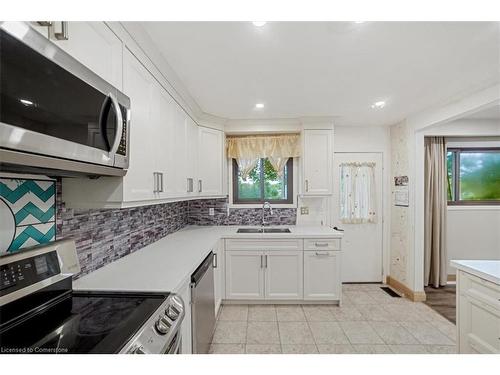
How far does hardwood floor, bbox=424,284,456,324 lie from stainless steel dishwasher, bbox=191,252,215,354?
2623mm

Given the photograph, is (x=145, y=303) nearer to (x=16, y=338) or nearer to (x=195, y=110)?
(x=16, y=338)

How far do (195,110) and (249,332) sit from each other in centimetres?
247

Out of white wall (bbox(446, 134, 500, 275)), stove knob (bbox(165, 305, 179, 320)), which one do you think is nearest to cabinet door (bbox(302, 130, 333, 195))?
white wall (bbox(446, 134, 500, 275))

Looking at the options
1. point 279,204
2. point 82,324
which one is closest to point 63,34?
point 82,324

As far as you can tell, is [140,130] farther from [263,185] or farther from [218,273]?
[263,185]

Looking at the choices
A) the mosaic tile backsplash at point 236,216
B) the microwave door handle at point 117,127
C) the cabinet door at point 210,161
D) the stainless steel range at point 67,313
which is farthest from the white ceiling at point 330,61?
the mosaic tile backsplash at point 236,216

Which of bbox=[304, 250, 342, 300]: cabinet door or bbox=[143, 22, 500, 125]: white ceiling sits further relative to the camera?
bbox=[304, 250, 342, 300]: cabinet door

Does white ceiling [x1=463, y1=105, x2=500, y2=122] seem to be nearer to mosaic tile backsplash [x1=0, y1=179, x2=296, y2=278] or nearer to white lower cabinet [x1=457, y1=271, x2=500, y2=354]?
white lower cabinet [x1=457, y1=271, x2=500, y2=354]

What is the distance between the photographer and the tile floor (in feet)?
7.19

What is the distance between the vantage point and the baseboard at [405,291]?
3.13 meters

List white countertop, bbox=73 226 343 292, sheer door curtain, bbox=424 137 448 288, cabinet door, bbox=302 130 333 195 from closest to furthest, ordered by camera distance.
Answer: white countertop, bbox=73 226 343 292, cabinet door, bbox=302 130 333 195, sheer door curtain, bbox=424 137 448 288

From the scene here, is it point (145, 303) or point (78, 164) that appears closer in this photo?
point (78, 164)
